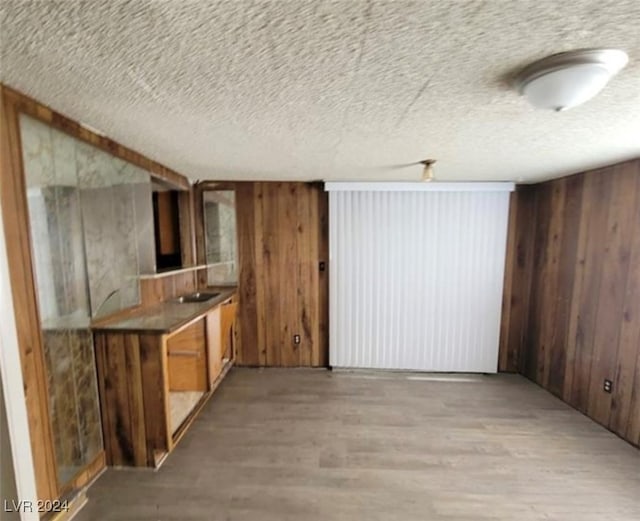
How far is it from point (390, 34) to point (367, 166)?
5.43ft

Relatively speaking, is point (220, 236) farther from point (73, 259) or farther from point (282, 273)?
point (73, 259)

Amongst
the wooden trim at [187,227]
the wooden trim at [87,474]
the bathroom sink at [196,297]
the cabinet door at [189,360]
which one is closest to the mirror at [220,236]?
the wooden trim at [187,227]

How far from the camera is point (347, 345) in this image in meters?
3.39

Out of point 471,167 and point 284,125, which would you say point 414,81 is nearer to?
point 284,125

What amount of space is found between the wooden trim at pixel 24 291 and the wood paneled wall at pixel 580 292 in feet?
12.3

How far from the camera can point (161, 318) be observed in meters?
2.10

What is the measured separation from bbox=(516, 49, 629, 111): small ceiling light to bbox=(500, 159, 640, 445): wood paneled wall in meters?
1.79

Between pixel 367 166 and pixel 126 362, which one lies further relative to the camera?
pixel 367 166

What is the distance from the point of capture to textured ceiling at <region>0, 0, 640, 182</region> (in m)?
0.79

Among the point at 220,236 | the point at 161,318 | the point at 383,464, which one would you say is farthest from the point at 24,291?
the point at 383,464

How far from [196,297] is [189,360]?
2.23 feet

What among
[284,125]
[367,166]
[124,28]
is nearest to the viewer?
[124,28]

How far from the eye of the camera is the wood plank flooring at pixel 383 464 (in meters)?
1.62

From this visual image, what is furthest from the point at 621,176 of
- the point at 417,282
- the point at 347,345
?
the point at 347,345
